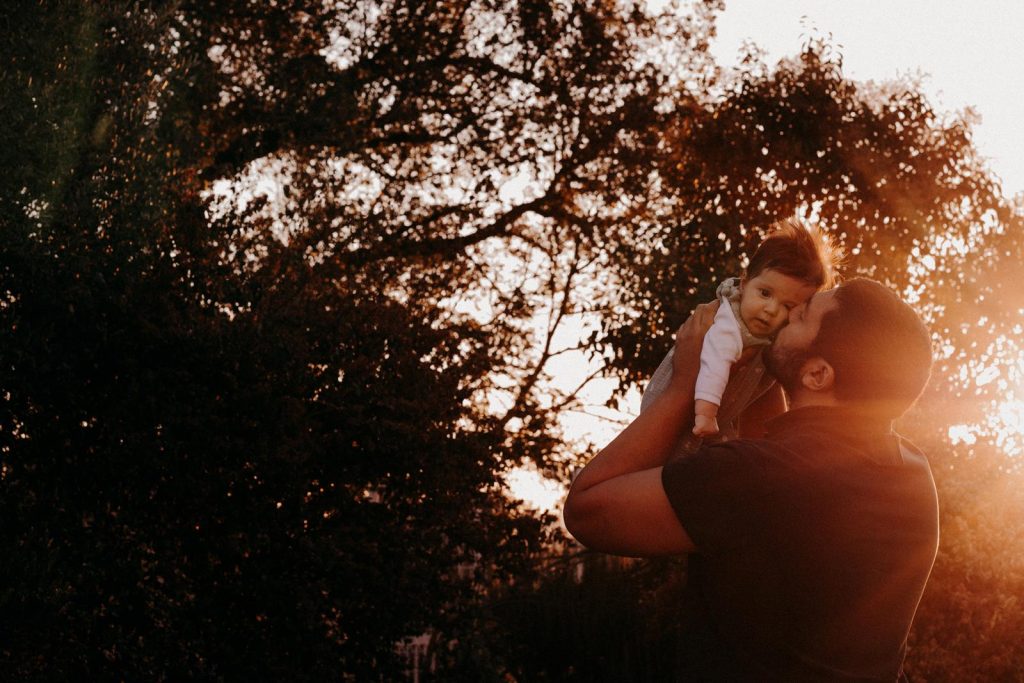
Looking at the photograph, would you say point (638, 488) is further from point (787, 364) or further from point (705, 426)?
point (787, 364)

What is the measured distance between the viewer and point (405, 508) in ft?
22.6

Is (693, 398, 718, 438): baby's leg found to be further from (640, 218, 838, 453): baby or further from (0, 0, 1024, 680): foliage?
(0, 0, 1024, 680): foliage

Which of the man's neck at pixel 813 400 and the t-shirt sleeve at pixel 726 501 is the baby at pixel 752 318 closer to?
the man's neck at pixel 813 400

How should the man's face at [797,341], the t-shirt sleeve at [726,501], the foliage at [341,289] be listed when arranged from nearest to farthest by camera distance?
the t-shirt sleeve at [726,501]
the man's face at [797,341]
the foliage at [341,289]

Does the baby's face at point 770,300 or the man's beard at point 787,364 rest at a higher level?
the baby's face at point 770,300

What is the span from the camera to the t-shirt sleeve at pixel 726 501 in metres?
2.28

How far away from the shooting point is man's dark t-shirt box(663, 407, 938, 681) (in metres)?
2.29

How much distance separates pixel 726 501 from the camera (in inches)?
89.9

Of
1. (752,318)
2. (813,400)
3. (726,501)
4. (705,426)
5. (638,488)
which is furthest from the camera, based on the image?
(752,318)

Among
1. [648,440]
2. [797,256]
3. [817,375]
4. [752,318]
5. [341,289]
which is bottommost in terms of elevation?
[648,440]

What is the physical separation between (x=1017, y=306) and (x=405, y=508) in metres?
8.15

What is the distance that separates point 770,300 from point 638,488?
3.16 feet

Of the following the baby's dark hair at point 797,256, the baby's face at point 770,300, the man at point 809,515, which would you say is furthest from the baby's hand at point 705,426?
the baby's dark hair at point 797,256

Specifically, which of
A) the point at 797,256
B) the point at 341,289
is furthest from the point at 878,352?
the point at 341,289
